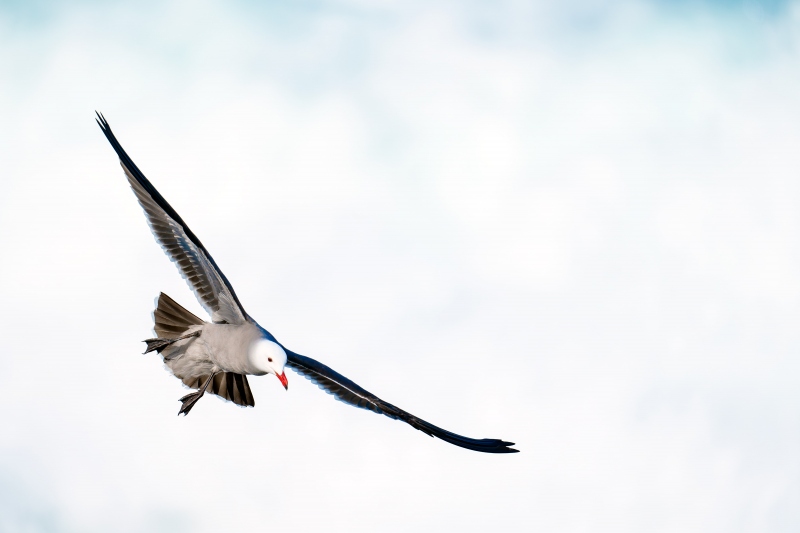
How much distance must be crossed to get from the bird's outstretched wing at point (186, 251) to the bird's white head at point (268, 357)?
76cm

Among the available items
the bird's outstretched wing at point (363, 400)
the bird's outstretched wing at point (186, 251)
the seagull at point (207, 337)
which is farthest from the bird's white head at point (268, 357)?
the bird's outstretched wing at point (363, 400)

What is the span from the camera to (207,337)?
1593 centimetres

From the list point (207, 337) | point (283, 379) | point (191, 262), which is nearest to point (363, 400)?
point (283, 379)

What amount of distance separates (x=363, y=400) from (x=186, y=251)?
13.4ft

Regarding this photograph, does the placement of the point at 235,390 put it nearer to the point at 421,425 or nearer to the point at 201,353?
the point at 201,353

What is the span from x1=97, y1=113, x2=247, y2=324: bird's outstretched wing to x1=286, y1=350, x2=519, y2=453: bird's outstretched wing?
1.51 metres

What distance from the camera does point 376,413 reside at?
683 inches

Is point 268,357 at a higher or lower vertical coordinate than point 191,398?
higher

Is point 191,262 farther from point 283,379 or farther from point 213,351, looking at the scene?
point 283,379

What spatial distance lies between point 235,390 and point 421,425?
10.4ft

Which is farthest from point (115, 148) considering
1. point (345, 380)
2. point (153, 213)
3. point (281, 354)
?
point (345, 380)

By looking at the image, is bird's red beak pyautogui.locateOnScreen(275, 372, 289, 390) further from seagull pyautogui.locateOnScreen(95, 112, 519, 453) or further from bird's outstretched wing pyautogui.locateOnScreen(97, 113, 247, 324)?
bird's outstretched wing pyautogui.locateOnScreen(97, 113, 247, 324)

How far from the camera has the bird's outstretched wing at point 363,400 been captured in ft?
55.3

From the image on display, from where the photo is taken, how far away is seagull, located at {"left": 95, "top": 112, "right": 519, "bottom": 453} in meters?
15.1
